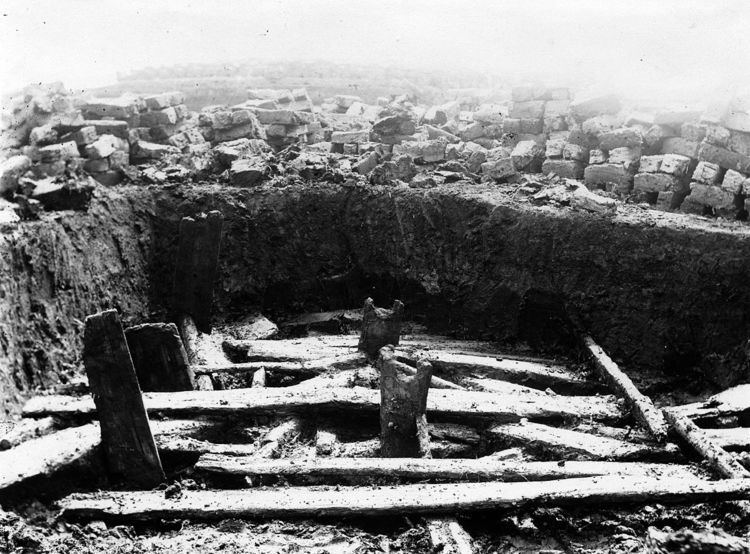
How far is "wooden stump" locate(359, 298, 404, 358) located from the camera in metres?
5.36

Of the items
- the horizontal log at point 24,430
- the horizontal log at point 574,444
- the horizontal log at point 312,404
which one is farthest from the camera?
the horizontal log at point 312,404

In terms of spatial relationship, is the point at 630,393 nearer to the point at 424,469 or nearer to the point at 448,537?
the point at 424,469

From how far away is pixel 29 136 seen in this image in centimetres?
661

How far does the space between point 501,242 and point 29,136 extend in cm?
516

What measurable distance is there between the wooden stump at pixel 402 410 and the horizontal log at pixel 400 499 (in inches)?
21.3

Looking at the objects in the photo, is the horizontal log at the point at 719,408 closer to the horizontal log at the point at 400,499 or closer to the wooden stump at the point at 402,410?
the horizontal log at the point at 400,499

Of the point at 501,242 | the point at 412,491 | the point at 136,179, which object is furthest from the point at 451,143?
the point at 412,491

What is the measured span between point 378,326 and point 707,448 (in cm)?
263

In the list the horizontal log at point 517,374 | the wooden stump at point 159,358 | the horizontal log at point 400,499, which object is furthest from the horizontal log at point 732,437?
the wooden stump at point 159,358

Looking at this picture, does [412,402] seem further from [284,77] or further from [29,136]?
[284,77]

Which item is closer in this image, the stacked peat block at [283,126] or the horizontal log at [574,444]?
the horizontal log at [574,444]

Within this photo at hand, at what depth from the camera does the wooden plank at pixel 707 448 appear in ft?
12.0

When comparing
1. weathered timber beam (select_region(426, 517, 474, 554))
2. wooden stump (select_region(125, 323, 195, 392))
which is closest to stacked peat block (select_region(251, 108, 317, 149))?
wooden stump (select_region(125, 323, 195, 392))

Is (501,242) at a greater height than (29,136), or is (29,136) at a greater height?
(29,136)
